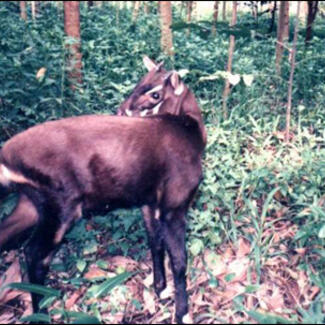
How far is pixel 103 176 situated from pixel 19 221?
0.68 metres

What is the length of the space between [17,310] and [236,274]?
4.98 feet

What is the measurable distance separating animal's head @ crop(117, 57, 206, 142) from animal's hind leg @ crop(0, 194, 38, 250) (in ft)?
3.22

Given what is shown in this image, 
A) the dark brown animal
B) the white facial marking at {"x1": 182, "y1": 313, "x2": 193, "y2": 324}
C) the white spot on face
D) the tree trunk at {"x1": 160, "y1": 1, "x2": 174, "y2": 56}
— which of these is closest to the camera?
the dark brown animal

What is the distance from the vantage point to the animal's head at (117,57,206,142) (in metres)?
3.37

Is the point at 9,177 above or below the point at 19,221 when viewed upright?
above

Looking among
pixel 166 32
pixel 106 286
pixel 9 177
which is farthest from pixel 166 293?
pixel 166 32

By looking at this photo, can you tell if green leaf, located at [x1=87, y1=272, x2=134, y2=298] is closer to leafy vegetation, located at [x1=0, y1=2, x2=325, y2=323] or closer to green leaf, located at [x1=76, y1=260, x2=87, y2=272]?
leafy vegetation, located at [x1=0, y1=2, x2=325, y2=323]

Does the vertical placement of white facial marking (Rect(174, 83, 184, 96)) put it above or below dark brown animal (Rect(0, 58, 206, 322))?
above

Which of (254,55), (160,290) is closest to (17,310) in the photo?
(160,290)

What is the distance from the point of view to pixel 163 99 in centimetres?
347

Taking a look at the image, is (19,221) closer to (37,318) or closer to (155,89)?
(37,318)

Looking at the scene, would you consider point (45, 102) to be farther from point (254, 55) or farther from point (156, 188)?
point (254, 55)

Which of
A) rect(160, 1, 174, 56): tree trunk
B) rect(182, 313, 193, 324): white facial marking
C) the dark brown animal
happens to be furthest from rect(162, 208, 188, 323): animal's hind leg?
rect(160, 1, 174, 56): tree trunk

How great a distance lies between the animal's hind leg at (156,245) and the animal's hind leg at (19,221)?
0.77 metres
